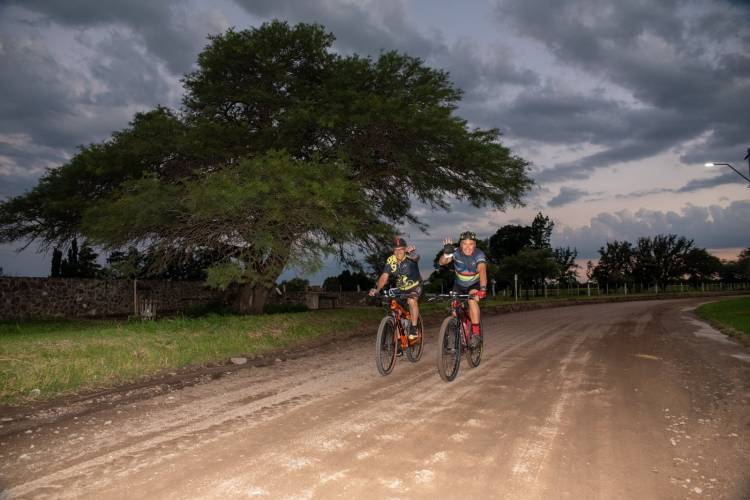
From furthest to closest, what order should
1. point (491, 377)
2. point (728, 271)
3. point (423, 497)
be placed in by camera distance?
1. point (728, 271)
2. point (491, 377)
3. point (423, 497)

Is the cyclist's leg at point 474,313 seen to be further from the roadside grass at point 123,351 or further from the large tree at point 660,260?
the large tree at point 660,260

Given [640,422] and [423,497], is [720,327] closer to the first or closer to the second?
[640,422]

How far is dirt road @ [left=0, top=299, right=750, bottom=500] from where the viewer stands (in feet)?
11.6

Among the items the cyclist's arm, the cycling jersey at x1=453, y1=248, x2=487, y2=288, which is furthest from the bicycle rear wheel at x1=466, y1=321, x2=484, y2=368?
the cyclist's arm

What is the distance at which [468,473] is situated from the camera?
148 inches

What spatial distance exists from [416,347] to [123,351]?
212 inches

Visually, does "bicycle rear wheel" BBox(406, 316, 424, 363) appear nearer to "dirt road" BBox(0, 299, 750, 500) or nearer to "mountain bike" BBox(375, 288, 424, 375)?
"mountain bike" BBox(375, 288, 424, 375)

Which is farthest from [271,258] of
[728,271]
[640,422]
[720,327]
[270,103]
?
[728,271]

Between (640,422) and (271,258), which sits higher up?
(271,258)

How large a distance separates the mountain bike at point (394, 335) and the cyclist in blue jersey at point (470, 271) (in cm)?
99

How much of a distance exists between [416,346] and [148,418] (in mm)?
4949

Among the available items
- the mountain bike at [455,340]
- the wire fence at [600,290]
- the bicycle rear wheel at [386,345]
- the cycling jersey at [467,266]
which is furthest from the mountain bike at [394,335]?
the wire fence at [600,290]

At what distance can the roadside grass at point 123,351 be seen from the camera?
7.05 meters

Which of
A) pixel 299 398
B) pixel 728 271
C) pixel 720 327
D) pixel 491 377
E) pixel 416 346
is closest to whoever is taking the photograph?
pixel 299 398
